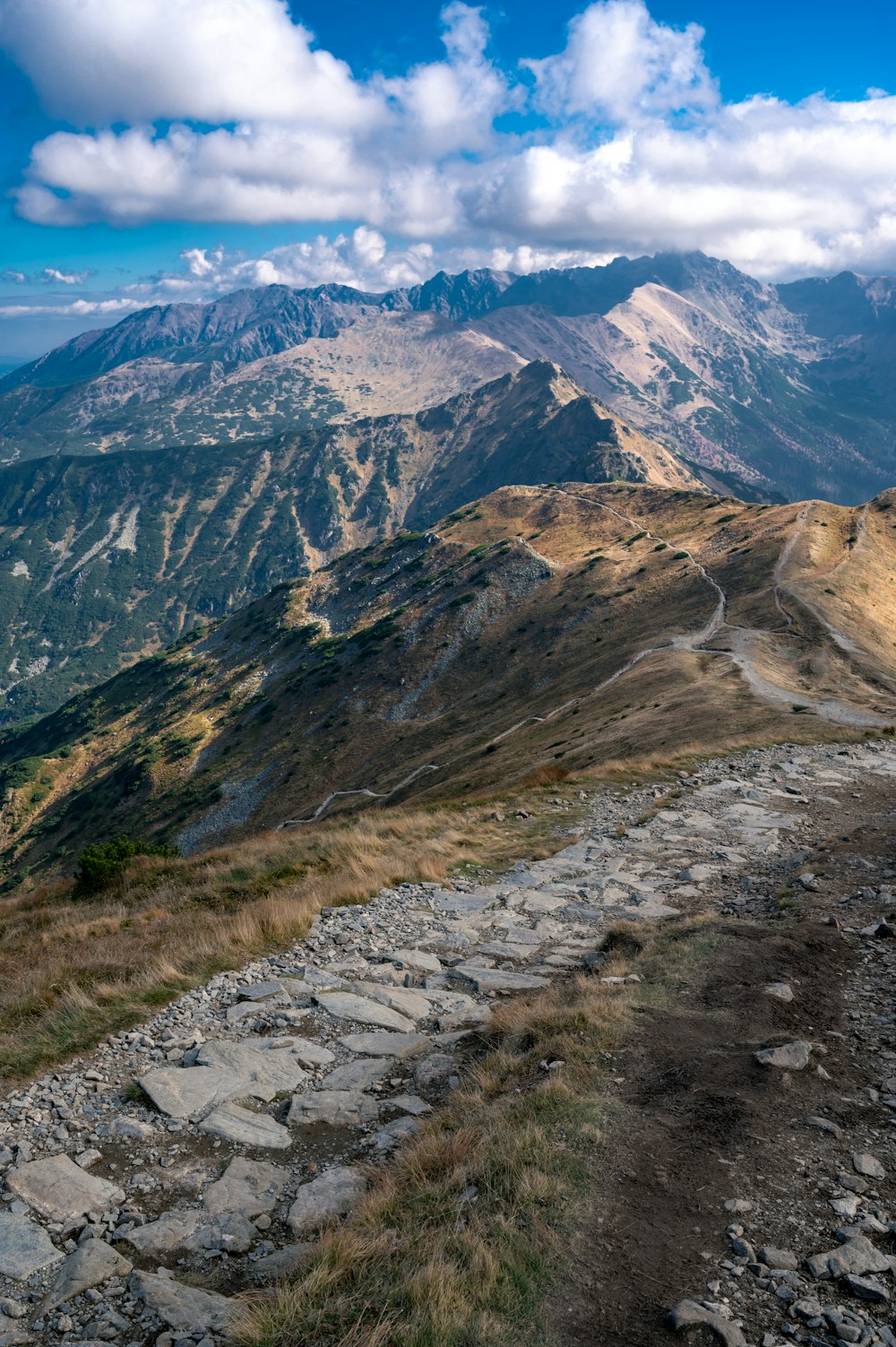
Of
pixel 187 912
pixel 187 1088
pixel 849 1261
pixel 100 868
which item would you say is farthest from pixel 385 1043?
pixel 100 868

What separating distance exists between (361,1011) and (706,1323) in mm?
7106

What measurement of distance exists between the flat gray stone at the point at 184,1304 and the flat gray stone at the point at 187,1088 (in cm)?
260

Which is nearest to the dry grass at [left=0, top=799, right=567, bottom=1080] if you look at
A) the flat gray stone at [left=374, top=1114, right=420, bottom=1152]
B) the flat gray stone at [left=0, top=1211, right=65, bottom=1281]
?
the flat gray stone at [left=0, top=1211, right=65, bottom=1281]

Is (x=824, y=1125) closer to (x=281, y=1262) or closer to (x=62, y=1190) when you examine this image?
(x=281, y=1262)

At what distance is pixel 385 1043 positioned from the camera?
10461 millimetres

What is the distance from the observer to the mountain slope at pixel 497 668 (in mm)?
49594

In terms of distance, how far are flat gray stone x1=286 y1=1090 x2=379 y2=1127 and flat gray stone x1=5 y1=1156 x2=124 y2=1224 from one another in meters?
2.14

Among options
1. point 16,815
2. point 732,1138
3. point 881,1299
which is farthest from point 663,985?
point 16,815

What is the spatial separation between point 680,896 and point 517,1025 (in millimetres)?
7650

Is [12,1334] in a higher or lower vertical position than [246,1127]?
higher

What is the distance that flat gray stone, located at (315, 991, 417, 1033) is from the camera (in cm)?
1109

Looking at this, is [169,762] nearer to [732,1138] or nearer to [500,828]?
[500,828]

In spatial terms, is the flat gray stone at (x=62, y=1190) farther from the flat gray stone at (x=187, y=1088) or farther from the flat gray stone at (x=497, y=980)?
the flat gray stone at (x=497, y=980)

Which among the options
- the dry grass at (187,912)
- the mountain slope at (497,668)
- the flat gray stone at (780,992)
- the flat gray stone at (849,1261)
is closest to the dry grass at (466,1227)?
the flat gray stone at (849,1261)
